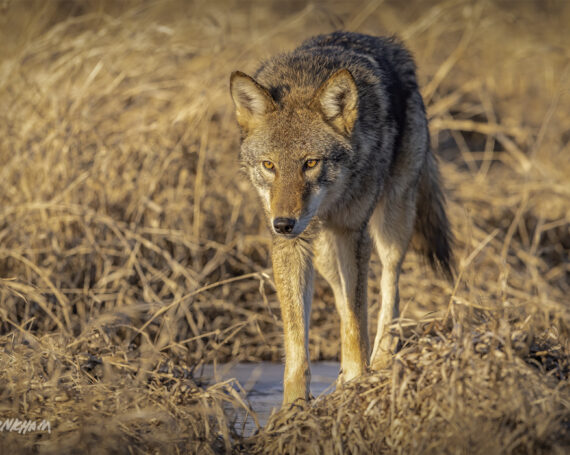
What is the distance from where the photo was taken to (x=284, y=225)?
3533 millimetres

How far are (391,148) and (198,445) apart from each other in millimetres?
2355

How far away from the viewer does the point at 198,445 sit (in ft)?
8.99

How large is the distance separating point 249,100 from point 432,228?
185 centimetres

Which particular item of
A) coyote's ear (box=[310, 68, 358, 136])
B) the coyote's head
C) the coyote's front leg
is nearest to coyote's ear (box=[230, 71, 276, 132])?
the coyote's head

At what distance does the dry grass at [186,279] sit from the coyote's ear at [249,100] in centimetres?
93

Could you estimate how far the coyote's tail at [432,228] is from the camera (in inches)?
202

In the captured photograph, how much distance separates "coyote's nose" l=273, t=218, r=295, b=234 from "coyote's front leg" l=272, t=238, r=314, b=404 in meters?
0.36

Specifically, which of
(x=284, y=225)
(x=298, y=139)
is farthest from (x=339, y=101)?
(x=284, y=225)

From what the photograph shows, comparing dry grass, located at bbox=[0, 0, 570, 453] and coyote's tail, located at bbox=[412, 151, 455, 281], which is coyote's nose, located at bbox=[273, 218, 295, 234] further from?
coyote's tail, located at bbox=[412, 151, 455, 281]

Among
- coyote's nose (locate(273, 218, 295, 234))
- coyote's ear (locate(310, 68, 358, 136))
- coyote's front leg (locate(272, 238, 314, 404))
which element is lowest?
coyote's front leg (locate(272, 238, 314, 404))

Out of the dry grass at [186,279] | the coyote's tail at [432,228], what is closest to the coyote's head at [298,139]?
the dry grass at [186,279]

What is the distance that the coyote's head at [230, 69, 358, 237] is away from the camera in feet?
12.2

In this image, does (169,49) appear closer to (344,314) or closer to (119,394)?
(344,314)

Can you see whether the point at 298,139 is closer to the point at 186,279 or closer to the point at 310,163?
the point at 310,163
